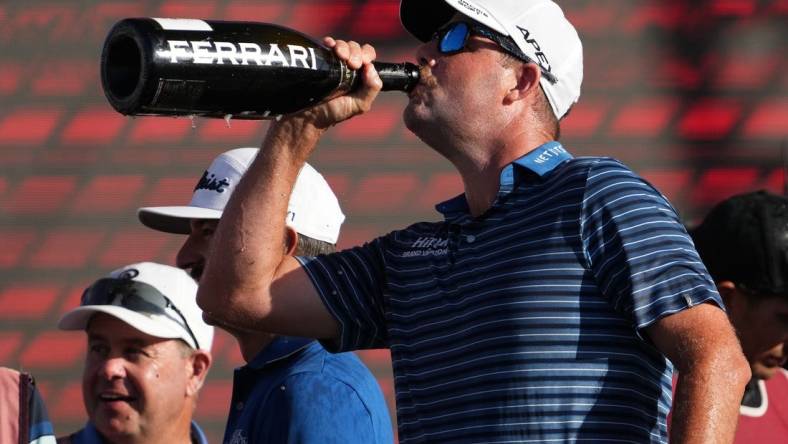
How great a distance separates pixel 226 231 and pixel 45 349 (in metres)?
1.88

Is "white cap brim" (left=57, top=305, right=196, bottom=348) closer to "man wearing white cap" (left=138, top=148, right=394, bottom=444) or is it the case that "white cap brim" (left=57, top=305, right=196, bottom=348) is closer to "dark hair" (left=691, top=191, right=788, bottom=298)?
"man wearing white cap" (left=138, top=148, right=394, bottom=444)

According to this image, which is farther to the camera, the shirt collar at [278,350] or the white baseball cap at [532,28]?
the shirt collar at [278,350]

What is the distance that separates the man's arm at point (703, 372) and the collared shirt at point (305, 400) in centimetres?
74

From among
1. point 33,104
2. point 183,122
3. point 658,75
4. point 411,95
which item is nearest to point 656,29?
point 658,75

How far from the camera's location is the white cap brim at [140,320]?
11.4 feet

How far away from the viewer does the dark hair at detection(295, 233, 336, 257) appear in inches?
119

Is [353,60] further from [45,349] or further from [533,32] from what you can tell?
[45,349]

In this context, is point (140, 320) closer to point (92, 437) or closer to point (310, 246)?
point (92, 437)

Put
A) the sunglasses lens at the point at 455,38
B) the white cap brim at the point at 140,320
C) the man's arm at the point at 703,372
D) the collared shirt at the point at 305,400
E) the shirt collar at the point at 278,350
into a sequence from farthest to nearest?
the white cap brim at the point at 140,320, the shirt collar at the point at 278,350, the collared shirt at the point at 305,400, the sunglasses lens at the point at 455,38, the man's arm at the point at 703,372

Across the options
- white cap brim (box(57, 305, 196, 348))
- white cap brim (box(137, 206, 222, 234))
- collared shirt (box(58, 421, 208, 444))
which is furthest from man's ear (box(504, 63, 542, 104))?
collared shirt (box(58, 421, 208, 444))

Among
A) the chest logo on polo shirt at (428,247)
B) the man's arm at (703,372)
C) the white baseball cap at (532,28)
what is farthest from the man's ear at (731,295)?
the man's arm at (703,372)

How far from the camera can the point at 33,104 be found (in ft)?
13.8

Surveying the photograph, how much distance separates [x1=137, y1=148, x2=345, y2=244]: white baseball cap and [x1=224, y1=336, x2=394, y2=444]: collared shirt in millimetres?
312

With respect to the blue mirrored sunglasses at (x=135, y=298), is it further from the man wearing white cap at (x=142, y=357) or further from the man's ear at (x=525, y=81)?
the man's ear at (x=525, y=81)
